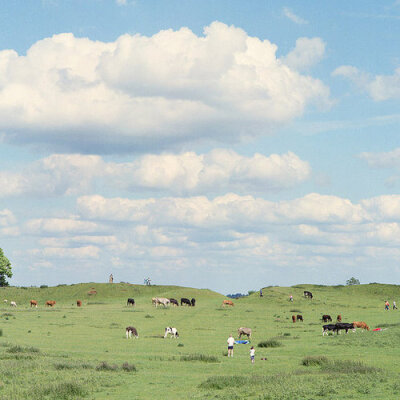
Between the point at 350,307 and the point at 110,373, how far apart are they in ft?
234

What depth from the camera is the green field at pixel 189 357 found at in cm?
3184

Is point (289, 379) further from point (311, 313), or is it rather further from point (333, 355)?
point (311, 313)

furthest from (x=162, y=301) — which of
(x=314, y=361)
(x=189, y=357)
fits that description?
(x=314, y=361)

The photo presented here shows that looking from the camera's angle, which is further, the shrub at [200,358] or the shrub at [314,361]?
the shrub at [200,358]

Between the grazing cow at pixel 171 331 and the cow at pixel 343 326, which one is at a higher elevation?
the cow at pixel 343 326

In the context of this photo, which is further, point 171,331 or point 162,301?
point 162,301

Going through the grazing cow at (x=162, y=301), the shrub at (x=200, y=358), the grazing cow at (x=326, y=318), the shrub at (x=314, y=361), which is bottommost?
the shrub at (x=200, y=358)

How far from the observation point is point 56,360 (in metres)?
41.2

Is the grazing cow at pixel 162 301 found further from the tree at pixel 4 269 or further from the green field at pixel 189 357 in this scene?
the tree at pixel 4 269

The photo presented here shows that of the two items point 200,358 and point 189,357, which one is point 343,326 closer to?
point 200,358

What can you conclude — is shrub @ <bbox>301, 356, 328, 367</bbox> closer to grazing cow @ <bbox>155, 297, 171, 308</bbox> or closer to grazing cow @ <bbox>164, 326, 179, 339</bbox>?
grazing cow @ <bbox>164, 326, 179, 339</bbox>

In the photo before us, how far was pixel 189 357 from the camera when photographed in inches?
1710

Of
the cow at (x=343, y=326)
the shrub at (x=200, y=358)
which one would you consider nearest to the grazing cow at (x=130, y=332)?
the shrub at (x=200, y=358)

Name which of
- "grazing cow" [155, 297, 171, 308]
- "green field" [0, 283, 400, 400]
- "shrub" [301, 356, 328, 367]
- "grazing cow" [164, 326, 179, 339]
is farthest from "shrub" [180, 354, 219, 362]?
"grazing cow" [155, 297, 171, 308]
